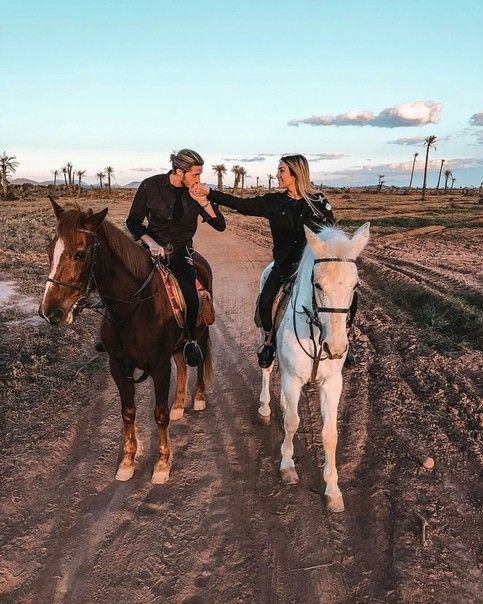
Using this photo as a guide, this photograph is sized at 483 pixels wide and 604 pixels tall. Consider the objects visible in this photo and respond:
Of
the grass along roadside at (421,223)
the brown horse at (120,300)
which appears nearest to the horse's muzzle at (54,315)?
the brown horse at (120,300)

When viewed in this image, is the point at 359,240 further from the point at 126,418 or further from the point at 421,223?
the point at 421,223

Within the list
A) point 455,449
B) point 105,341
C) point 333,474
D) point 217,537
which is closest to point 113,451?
point 105,341

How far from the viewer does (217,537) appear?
12.4 ft

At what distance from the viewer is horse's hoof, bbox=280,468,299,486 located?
441cm

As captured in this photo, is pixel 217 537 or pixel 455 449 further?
pixel 455 449

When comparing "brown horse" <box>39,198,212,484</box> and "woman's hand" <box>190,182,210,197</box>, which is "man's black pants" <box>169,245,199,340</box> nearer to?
"brown horse" <box>39,198,212,484</box>

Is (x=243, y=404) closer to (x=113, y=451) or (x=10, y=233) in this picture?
(x=113, y=451)

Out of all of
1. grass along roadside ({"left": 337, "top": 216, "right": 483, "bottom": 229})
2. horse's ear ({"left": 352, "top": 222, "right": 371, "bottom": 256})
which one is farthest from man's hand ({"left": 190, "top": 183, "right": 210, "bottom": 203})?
grass along roadside ({"left": 337, "top": 216, "right": 483, "bottom": 229})

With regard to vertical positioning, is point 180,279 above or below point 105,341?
above

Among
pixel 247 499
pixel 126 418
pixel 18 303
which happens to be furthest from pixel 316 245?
pixel 18 303

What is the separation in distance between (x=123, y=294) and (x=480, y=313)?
23.9 feet

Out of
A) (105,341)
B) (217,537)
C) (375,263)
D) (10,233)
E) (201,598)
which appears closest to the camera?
(201,598)

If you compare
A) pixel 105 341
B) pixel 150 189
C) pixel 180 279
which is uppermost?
pixel 150 189

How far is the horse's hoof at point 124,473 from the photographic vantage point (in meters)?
4.52
